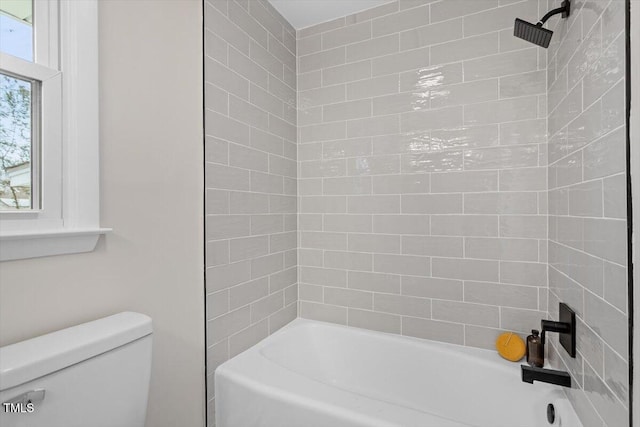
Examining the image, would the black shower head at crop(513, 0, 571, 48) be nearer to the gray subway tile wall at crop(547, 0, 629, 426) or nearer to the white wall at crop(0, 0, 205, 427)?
the gray subway tile wall at crop(547, 0, 629, 426)

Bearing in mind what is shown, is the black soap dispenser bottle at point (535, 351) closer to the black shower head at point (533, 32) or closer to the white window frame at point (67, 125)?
the black shower head at point (533, 32)

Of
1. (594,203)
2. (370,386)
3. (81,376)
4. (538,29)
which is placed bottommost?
(370,386)

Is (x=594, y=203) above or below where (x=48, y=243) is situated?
above

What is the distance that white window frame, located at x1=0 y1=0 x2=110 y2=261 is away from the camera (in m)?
0.95

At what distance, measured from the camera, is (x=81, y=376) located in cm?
88

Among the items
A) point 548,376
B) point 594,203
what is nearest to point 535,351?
point 548,376

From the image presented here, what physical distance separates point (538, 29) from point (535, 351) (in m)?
1.43

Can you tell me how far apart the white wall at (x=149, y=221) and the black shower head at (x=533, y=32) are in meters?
1.38

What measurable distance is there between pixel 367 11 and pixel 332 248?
1.53m

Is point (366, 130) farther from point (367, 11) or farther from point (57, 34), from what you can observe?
point (57, 34)

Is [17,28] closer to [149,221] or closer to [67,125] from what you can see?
[67,125]

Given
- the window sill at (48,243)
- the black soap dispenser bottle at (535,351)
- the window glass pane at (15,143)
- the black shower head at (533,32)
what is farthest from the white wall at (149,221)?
the black soap dispenser bottle at (535,351)

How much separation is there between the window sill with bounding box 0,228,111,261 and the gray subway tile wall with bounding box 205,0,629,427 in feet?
1.80

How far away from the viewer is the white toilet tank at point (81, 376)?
771 millimetres
